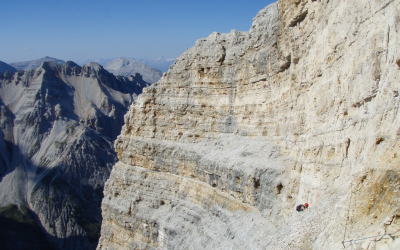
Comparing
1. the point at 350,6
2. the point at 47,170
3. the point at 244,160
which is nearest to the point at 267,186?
the point at 244,160

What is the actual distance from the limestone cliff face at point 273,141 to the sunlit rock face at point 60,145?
46.8 meters

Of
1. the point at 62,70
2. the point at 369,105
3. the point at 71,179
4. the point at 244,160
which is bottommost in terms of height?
the point at 71,179

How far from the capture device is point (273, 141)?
1844 cm

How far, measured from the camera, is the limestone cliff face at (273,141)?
8.77 meters

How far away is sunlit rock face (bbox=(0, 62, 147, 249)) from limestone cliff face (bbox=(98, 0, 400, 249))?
46791 millimetres

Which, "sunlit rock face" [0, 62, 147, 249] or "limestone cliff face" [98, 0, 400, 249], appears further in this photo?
"sunlit rock face" [0, 62, 147, 249]

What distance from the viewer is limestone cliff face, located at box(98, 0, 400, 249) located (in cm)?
877

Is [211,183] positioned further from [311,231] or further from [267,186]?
[311,231]

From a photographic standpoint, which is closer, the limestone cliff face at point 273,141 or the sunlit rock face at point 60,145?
the limestone cliff face at point 273,141

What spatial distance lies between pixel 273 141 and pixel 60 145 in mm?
87664

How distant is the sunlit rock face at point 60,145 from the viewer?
236ft

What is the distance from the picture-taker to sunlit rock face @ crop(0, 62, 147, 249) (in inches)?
2830

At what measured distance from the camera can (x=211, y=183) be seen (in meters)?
20.9

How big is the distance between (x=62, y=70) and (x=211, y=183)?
121 metres
